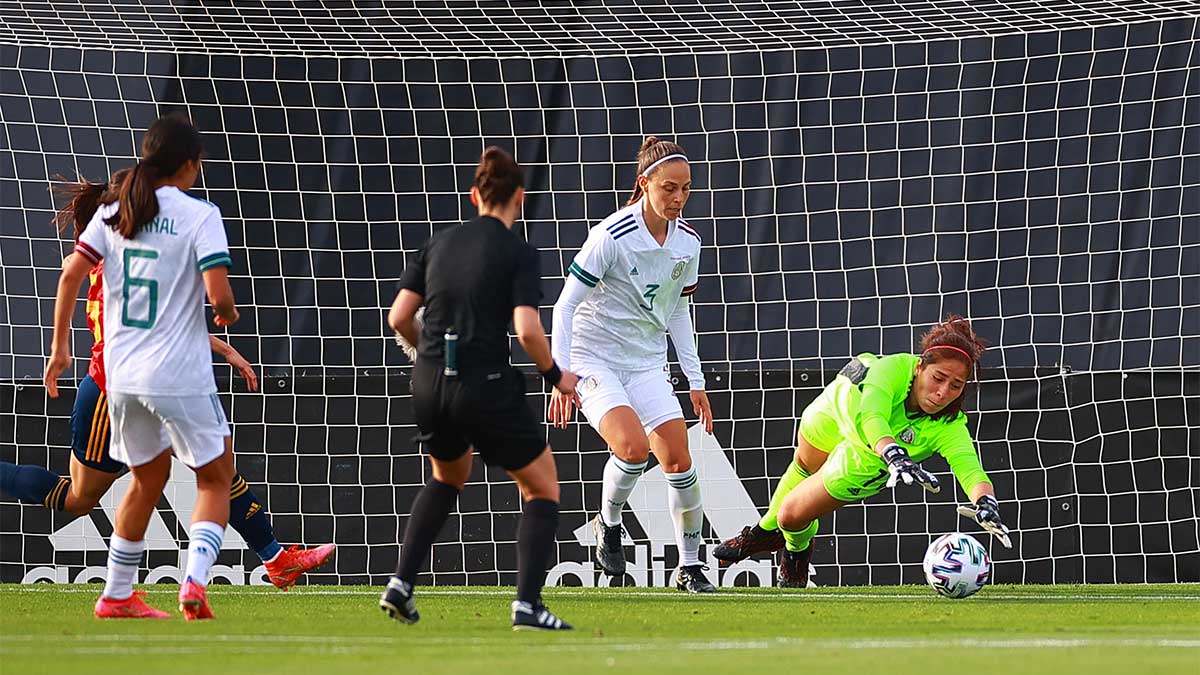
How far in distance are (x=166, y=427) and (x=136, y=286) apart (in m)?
0.50

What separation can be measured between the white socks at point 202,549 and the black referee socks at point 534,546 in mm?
1131

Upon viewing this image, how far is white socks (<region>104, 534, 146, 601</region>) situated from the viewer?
571 centimetres

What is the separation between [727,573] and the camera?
9266 mm

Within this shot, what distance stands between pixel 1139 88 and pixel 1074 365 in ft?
5.42

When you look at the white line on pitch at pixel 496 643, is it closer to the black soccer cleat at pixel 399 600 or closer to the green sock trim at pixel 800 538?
the black soccer cleat at pixel 399 600

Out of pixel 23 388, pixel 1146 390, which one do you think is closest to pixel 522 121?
pixel 23 388

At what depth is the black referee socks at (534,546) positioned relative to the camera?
17.1 feet

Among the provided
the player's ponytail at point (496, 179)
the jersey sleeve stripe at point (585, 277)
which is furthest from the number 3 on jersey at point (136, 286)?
the jersey sleeve stripe at point (585, 277)

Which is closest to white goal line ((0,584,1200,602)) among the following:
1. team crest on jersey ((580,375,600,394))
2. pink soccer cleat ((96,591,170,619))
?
team crest on jersey ((580,375,600,394))

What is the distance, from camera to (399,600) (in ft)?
17.2

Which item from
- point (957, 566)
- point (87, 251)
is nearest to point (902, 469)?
point (957, 566)

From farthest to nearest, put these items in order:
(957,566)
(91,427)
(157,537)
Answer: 1. (157,537)
2. (957,566)
3. (91,427)

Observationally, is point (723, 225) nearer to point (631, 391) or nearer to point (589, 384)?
point (631, 391)

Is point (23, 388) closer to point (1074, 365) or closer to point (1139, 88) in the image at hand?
point (1074, 365)
